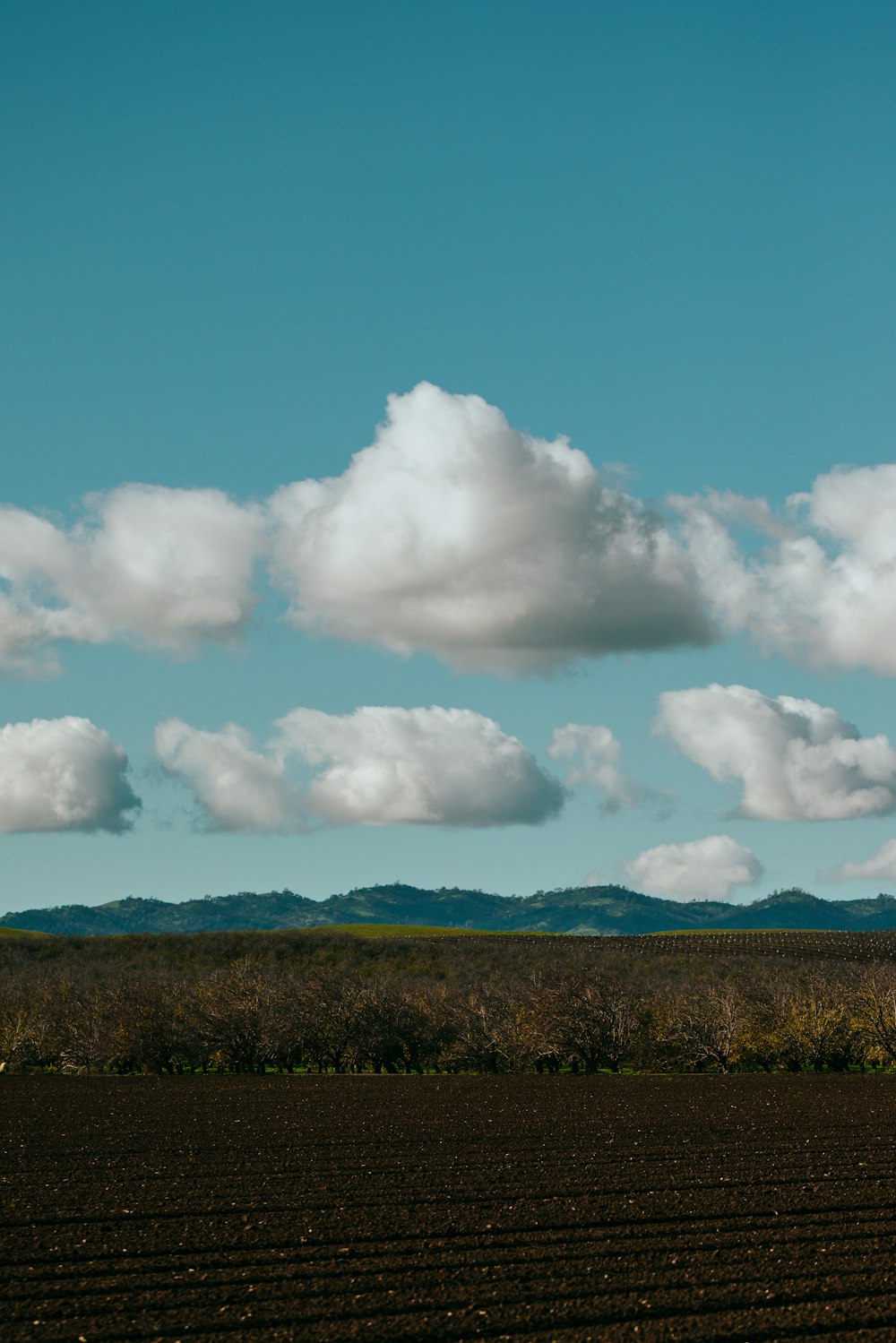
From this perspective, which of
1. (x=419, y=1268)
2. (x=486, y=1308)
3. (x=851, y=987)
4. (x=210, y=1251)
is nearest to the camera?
(x=486, y=1308)

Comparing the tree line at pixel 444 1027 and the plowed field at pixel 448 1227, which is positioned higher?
the plowed field at pixel 448 1227

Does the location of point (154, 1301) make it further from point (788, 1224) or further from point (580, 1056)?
point (580, 1056)

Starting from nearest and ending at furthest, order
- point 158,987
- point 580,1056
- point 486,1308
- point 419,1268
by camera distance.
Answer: point 486,1308
point 419,1268
point 580,1056
point 158,987

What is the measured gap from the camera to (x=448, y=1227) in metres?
24.6

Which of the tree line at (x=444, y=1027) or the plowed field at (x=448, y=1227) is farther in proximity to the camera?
the tree line at (x=444, y=1027)

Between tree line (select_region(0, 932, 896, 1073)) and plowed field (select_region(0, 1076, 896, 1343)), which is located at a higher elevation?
plowed field (select_region(0, 1076, 896, 1343))

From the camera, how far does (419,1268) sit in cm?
2106

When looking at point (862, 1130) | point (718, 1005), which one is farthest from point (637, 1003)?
point (862, 1130)

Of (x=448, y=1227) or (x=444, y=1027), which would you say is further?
(x=444, y=1027)

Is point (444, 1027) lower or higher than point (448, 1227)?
lower

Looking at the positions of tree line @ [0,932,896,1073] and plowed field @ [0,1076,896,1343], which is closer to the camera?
plowed field @ [0,1076,896,1343]

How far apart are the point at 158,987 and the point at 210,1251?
2861 inches

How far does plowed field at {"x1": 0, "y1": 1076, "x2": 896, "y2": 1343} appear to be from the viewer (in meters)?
18.4

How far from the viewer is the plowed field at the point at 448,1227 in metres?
18.4
